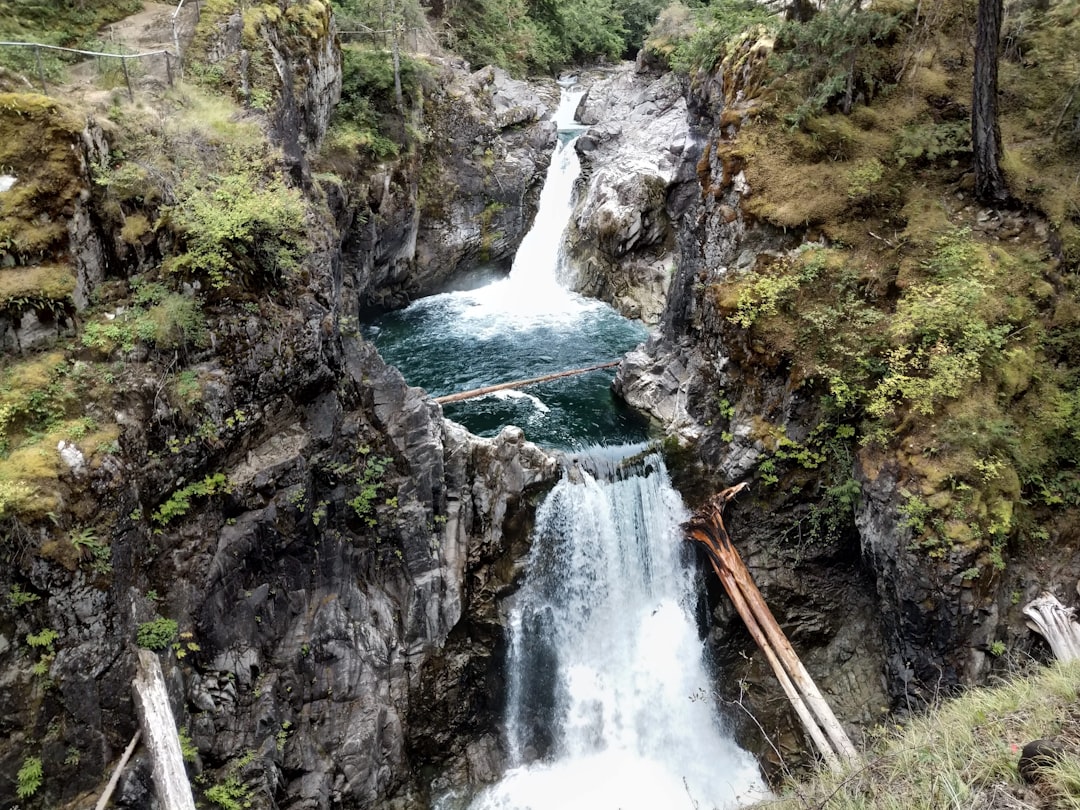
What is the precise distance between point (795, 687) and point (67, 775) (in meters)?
9.98

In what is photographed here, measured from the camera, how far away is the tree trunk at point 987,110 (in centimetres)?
968

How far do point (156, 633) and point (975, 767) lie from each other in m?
8.69

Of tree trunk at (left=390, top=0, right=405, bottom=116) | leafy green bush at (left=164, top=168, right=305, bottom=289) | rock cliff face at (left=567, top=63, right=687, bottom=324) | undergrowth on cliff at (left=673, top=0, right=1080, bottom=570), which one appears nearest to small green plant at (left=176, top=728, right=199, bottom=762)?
leafy green bush at (left=164, top=168, right=305, bottom=289)

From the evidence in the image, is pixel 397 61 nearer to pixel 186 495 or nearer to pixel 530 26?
pixel 530 26

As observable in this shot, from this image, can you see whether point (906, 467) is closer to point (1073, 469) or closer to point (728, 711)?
point (1073, 469)

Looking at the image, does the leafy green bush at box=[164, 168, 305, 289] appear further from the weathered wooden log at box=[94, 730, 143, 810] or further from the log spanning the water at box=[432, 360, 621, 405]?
the weathered wooden log at box=[94, 730, 143, 810]

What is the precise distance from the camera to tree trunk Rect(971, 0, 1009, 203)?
9.68 metres

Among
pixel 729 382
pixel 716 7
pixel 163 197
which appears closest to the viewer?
pixel 163 197

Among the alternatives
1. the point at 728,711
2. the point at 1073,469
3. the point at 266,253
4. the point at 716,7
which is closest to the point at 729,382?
the point at 1073,469

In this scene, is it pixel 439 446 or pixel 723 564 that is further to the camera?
pixel 723 564

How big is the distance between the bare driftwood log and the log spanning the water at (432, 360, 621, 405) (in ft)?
33.6

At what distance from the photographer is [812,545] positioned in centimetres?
1074

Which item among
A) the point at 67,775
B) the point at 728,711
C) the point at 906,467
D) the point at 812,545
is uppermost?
the point at 906,467

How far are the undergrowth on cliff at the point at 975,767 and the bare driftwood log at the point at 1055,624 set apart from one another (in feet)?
10.1
